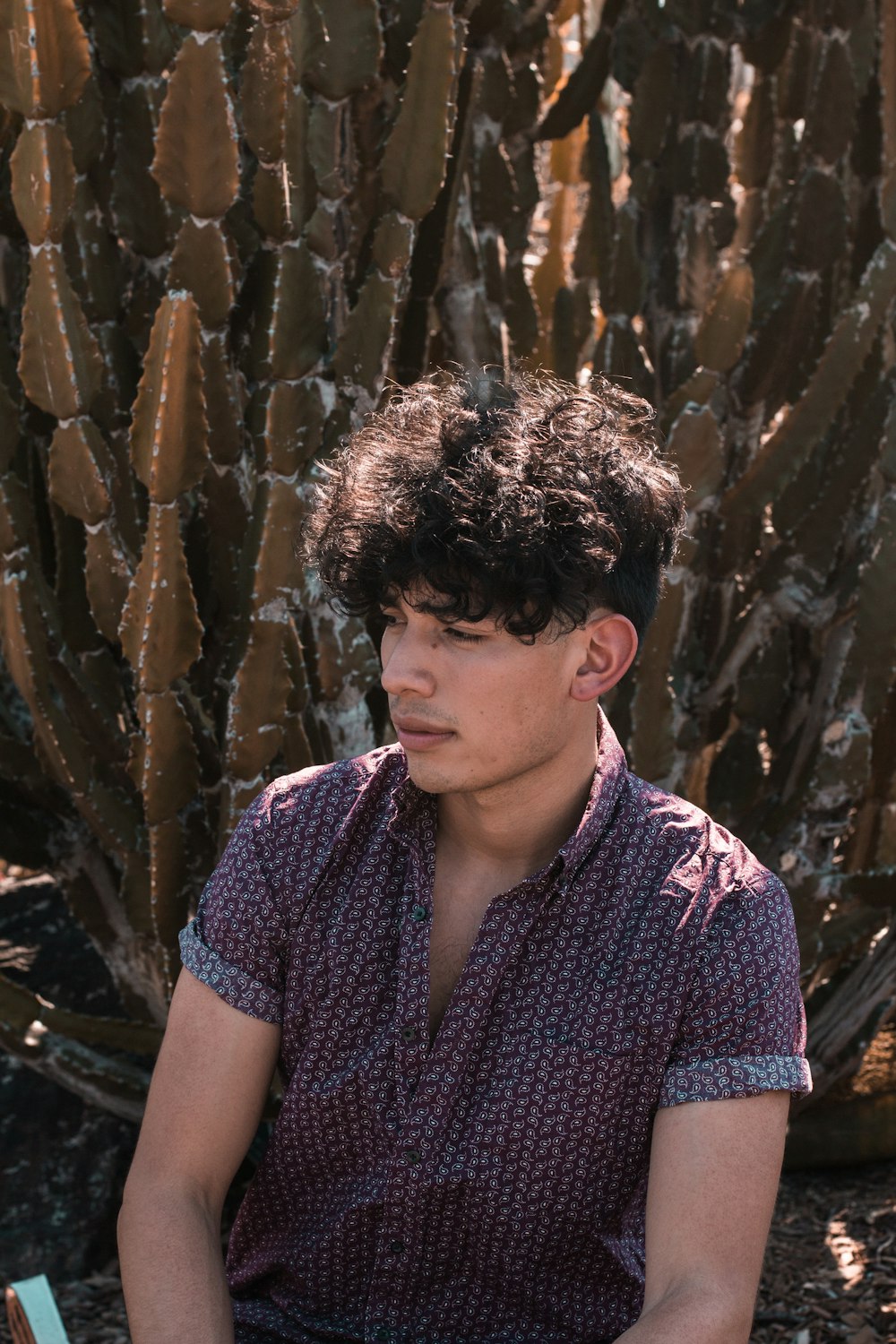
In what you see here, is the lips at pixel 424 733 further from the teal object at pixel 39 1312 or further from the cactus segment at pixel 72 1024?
the cactus segment at pixel 72 1024

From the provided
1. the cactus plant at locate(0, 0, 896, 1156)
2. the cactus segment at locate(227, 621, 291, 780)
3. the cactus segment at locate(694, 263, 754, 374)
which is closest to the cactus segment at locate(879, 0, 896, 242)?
the cactus plant at locate(0, 0, 896, 1156)

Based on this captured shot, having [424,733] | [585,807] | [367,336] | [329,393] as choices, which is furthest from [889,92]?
[424,733]

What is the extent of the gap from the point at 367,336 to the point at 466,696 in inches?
42.0

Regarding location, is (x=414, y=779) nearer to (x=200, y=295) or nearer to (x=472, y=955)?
(x=472, y=955)

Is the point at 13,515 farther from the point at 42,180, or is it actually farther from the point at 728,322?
the point at 728,322

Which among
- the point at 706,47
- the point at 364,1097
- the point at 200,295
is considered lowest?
the point at 364,1097

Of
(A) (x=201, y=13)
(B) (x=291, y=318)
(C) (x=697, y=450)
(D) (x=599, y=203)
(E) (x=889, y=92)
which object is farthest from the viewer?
(D) (x=599, y=203)

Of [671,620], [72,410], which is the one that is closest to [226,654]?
[72,410]

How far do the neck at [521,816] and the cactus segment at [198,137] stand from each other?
3.42 ft

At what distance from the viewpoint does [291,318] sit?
2387mm

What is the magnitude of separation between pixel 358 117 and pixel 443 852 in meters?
1.52

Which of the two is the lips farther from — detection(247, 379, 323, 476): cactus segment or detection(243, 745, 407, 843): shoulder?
detection(247, 379, 323, 476): cactus segment

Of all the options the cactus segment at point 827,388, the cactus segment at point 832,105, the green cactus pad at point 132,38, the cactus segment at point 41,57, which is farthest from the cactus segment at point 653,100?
the cactus segment at point 41,57

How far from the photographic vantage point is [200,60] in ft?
7.16
